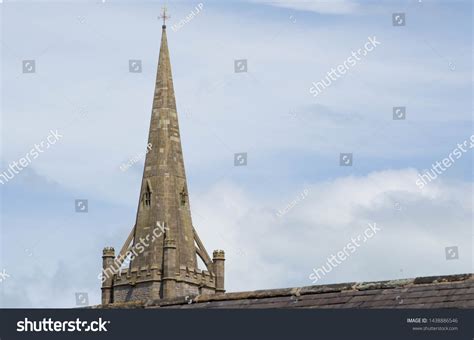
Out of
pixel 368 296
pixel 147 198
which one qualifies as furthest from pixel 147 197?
pixel 368 296

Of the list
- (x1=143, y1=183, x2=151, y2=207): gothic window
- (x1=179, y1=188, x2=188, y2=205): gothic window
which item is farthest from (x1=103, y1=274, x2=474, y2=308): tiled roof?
(x1=143, y1=183, x2=151, y2=207): gothic window

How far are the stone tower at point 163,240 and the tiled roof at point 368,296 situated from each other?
211 ft

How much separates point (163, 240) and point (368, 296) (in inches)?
2733

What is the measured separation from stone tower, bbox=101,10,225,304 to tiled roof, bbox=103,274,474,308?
6432 cm

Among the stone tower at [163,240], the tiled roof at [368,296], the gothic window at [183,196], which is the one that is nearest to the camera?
the tiled roof at [368,296]

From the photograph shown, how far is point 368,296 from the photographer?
27750mm

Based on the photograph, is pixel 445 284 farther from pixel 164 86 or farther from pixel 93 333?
pixel 164 86

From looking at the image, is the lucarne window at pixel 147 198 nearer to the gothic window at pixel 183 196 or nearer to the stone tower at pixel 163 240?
the stone tower at pixel 163 240

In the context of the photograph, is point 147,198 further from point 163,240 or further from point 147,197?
point 163,240

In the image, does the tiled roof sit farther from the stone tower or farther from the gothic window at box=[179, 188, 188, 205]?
the gothic window at box=[179, 188, 188, 205]

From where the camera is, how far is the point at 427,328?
25.0 meters

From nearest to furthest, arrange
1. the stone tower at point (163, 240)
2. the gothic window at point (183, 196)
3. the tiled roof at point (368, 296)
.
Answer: the tiled roof at point (368, 296)
the stone tower at point (163, 240)
the gothic window at point (183, 196)

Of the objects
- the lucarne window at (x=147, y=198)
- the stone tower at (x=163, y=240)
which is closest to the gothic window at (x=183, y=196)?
the stone tower at (x=163, y=240)

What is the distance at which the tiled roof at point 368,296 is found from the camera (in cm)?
2655
